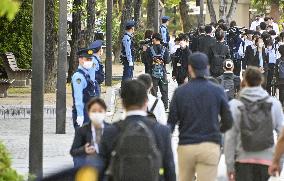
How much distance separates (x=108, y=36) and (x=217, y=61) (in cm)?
941

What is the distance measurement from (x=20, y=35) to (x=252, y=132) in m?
24.2

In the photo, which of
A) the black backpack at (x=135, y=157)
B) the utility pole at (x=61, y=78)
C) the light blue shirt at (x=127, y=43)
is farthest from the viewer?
the light blue shirt at (x=127, y=43)

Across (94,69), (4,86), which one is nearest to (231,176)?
(94,69)

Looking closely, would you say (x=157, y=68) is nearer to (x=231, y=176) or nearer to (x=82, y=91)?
(x=82, y=91)

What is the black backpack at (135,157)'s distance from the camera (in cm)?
836

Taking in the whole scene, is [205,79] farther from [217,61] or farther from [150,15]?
[150,15]

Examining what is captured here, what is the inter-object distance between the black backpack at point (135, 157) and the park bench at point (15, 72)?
80.2 feet

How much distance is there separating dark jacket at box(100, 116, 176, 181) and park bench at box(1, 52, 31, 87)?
24.0 metres

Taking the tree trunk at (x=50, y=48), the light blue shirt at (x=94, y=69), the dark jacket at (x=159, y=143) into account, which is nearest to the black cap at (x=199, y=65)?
the dark jacket at (x=159, y=143)

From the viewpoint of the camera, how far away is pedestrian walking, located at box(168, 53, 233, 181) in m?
11.2

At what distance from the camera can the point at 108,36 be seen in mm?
35062

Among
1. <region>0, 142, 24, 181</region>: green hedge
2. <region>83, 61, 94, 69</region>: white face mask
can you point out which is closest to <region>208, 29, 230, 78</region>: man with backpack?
<region>83, 61, 94, 69</region>: white face mask

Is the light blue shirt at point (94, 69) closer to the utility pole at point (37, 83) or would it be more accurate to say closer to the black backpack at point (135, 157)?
the utility pole at point (37, 83)

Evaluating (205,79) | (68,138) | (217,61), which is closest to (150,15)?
(217,61)
